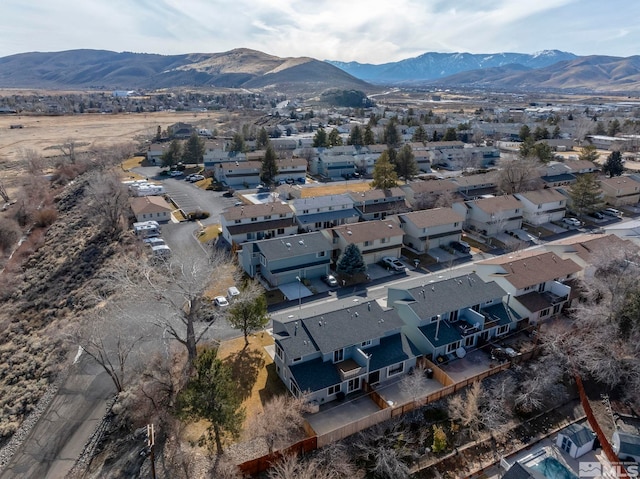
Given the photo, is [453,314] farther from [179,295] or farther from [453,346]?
[179,295]

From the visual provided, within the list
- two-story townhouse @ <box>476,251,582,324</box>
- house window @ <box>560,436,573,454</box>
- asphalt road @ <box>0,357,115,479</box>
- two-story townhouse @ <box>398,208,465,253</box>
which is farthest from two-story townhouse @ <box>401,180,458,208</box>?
Result: asphalt road @ <box>0,357,115,479</box>

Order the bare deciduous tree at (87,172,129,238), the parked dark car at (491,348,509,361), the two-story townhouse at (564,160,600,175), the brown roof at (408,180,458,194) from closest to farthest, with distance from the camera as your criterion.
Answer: the parked dark car at (491,348,509,361) < the bare deciduous tree at (87,172,129,238) < the brown roof at (408,180,458,194) < the two-story townhouse at (564,160,600,175)

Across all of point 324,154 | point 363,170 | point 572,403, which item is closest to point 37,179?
point 324,154

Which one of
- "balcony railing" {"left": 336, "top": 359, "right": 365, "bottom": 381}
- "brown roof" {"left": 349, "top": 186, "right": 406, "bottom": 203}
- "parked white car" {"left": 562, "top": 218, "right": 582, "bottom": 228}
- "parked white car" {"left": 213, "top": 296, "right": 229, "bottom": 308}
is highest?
"brown roof" {"left": 349, "top": 186, "right": 406, "bottom": 203}

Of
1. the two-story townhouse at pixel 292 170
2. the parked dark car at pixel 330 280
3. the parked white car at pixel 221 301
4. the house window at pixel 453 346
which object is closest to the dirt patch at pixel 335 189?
the two-story townhouse at pixel 292 170

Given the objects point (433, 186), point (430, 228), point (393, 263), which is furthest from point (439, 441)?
point (433, 186)

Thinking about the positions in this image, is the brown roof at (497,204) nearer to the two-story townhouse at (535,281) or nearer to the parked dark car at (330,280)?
the two-story townhouse at (535,281)

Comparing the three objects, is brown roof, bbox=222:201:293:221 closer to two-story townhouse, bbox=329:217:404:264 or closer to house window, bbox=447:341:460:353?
two-story townhouse, bbox=329:217:404:264
